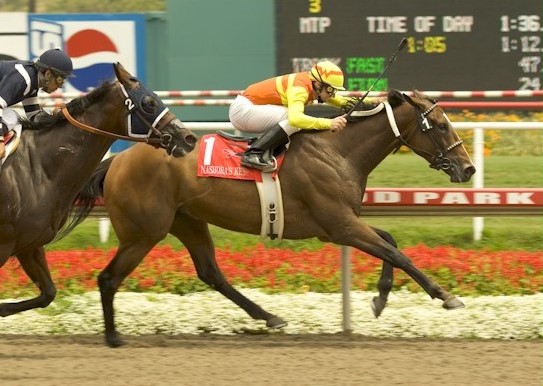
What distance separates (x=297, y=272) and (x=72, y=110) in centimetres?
257

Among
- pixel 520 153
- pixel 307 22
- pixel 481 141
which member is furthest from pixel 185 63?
pixel 481 141

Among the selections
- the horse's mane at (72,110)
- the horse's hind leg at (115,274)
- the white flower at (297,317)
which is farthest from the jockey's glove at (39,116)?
the white flower at (297,317)

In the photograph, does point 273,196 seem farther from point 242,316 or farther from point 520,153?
point 520,153

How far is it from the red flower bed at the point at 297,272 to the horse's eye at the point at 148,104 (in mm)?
2185

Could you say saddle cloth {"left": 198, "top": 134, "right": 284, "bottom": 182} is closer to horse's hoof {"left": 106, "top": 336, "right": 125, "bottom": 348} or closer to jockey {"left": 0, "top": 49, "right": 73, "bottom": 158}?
jockey {"left": 0, "top": 49, "right": 73, "bottom": 158}

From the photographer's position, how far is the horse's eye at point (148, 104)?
6453 millimetres

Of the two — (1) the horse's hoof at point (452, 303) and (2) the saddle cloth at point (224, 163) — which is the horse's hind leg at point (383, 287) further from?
(2) the saddle cloth at point (224, 163)

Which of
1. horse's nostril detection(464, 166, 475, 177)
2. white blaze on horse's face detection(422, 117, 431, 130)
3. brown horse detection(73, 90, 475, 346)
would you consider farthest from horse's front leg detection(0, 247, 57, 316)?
horse's nostril detection(464, 166, 475, 177)

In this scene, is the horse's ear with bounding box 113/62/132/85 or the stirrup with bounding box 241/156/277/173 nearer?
the horse's ear with bounding box 113/62/132/85

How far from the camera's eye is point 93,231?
10.2m

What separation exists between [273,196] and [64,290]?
6.62ft

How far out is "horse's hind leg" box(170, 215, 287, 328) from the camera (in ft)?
24.2

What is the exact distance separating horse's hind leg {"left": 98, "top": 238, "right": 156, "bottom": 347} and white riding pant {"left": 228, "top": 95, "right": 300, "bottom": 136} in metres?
0.92

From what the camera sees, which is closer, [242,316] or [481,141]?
[242,316]
